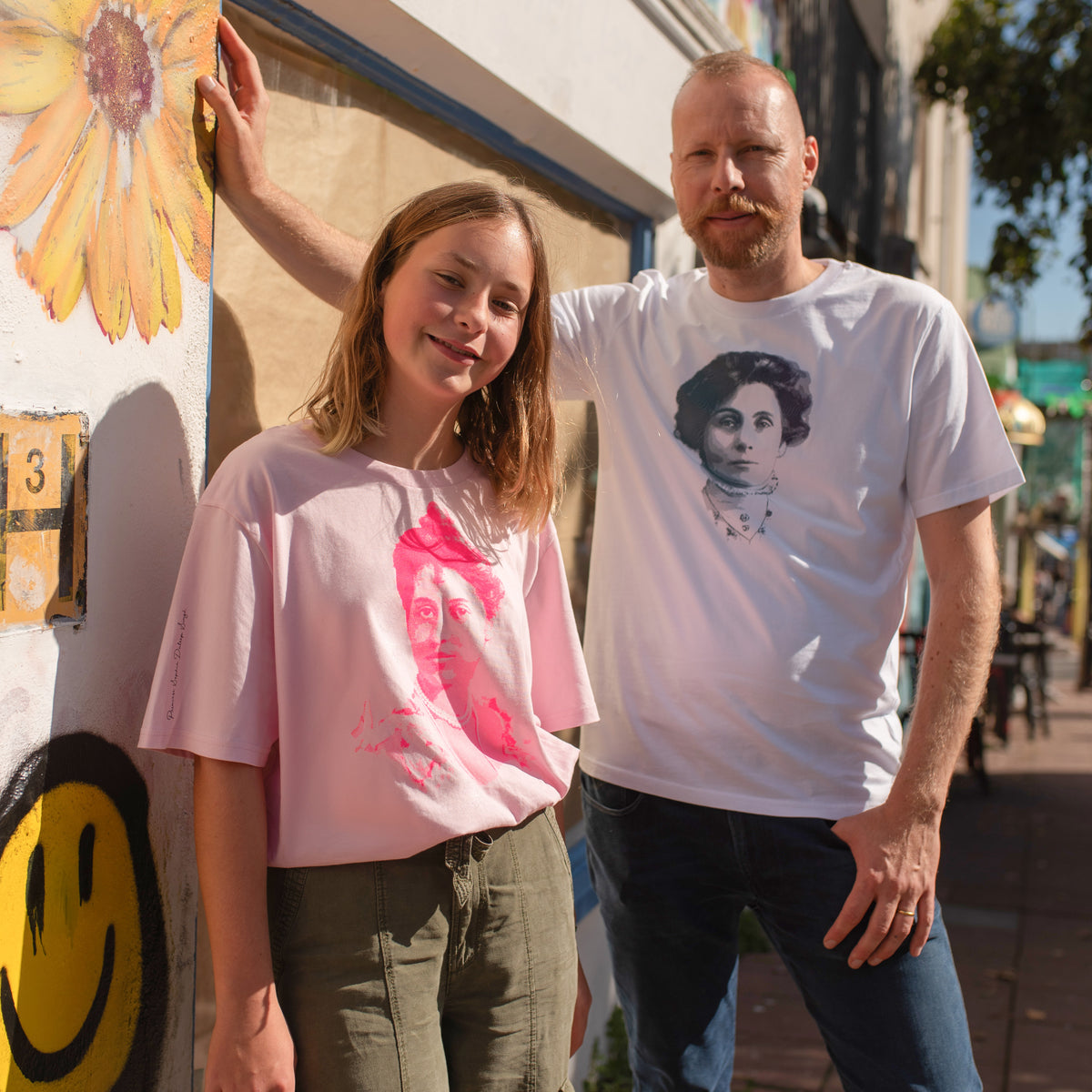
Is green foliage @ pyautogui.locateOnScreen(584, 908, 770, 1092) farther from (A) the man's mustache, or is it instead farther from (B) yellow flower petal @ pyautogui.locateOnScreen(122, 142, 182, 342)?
(B) yellow flower petal @ pyautogui.locateOnScreen(122, 142, 182, 342)

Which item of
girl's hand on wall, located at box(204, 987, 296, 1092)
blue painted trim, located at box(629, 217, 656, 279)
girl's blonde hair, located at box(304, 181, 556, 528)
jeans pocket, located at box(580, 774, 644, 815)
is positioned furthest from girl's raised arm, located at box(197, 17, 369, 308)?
blue painted trim, located at box(629, 217, 656, 279)

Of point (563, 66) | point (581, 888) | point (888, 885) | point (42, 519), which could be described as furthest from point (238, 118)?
point (581, 888)

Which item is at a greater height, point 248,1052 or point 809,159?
point 809,159

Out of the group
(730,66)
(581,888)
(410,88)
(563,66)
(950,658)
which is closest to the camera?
(950,658)

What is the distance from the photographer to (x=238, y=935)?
4.69 feet

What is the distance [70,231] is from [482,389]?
0.69 m

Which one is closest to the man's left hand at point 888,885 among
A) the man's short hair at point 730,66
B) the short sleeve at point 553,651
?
the short sleeve at point 553,651

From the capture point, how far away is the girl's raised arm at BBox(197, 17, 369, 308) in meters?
1.85

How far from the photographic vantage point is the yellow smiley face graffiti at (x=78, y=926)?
142 cm

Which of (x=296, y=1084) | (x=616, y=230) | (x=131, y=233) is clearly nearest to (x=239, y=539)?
(x=131, y=233)

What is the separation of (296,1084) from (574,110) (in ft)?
8.72

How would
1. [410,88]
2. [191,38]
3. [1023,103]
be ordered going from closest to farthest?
1. [191,38]
2. [410,88]
3. [1023,103]

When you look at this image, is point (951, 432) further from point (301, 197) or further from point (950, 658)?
point (301, 197)

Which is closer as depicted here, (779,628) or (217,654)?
(217,654)
